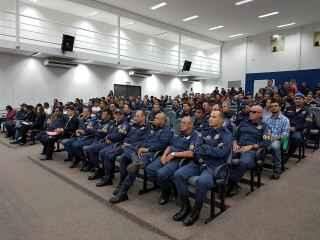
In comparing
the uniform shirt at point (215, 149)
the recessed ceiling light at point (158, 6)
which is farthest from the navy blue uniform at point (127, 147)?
the recessed ceiling light at point (158, 6)

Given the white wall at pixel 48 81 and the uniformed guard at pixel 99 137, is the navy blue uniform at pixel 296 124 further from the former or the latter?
the white wall at pixel 48 81

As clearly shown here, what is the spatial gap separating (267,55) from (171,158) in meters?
12.7

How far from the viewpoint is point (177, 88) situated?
14852mm

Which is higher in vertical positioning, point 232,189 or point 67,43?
point 67,43

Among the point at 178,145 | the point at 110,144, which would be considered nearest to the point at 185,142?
the point at 178,145

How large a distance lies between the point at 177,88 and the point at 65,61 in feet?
22.6

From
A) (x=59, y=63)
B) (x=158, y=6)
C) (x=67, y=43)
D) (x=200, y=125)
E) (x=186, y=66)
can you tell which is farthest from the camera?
(x=186, y=66)

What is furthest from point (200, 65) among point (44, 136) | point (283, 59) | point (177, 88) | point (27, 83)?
point (44, 136)

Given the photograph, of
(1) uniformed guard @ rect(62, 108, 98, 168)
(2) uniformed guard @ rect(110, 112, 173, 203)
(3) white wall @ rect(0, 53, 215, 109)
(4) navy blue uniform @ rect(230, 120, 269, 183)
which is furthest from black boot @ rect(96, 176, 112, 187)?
(3) white wall @ rect(0, 53, 215, 109)

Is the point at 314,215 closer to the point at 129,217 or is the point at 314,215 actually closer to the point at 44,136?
the point at 129,217

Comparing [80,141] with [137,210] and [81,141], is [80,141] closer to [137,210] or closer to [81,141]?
[81,141]

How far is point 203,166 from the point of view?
2.66 m

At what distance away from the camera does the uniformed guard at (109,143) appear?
3702 mm

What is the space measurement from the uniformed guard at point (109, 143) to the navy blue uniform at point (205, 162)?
1.36 metres
